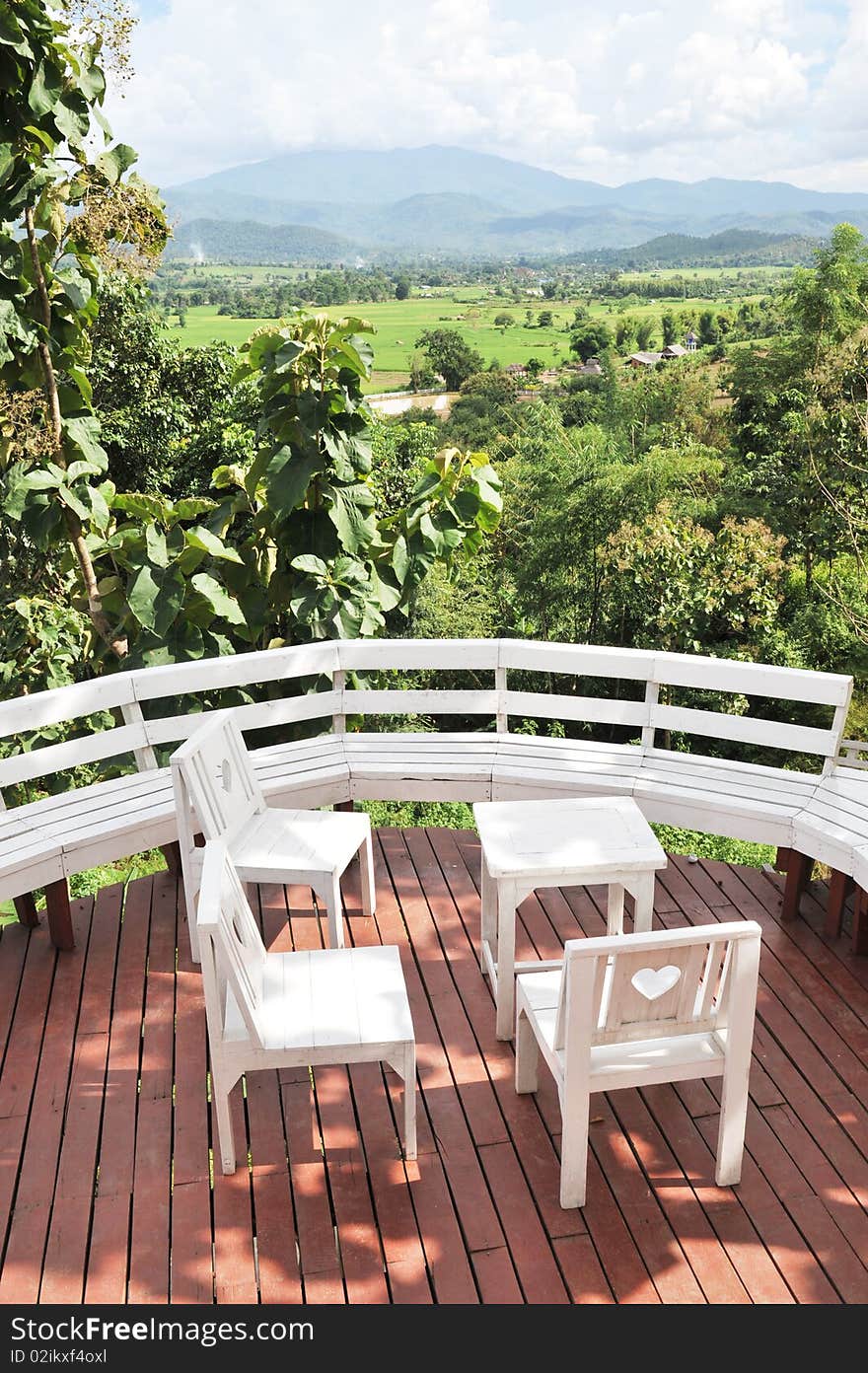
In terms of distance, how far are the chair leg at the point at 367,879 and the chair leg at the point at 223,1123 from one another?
1.14m

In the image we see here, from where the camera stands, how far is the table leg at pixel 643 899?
9.77ft

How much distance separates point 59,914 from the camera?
11.5 feet

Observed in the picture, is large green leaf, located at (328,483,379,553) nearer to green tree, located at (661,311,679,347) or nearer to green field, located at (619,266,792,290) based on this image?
green tree, located at (661,311,679,347)

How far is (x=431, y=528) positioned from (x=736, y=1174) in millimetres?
2747

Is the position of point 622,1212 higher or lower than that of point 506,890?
lower

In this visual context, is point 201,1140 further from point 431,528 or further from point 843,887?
point 431,528

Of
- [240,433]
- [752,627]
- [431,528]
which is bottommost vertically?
[752,627]

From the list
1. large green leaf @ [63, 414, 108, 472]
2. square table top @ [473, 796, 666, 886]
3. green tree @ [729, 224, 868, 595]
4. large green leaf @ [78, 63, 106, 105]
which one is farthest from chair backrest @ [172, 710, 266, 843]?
green tree @ [729, 224, 868, 595]

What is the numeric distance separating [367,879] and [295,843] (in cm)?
49

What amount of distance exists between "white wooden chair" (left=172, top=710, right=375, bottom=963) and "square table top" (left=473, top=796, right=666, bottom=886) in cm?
46

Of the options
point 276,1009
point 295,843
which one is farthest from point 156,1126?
point 295,843

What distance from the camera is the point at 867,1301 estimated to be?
226 centimetres

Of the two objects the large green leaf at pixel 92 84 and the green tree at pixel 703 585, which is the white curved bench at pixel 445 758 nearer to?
the large green leaf at pixel 92 84

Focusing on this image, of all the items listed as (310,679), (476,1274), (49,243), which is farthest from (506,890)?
(49,243)
